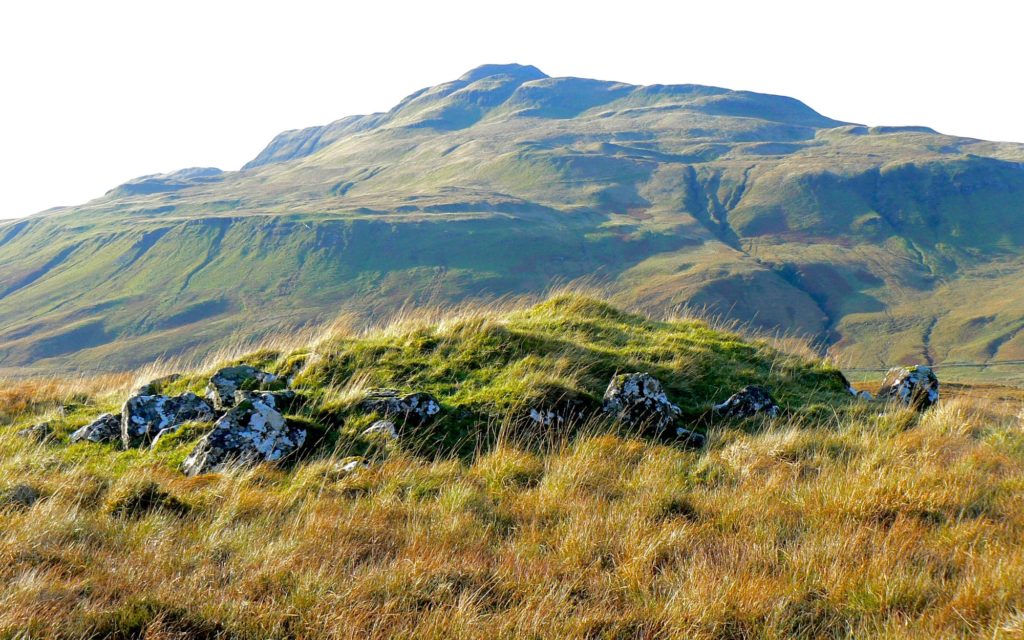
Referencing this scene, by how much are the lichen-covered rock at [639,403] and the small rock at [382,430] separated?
286 cm

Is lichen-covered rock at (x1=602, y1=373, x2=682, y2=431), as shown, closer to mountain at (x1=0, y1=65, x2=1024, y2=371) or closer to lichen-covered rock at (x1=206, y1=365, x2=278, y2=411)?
lichen-covered rock at (x1=206, y1=365, x2=278, y2=411)

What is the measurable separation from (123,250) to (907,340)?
7150 inches

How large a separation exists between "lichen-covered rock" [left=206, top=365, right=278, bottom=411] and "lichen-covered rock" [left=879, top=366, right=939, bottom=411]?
10.1 metres

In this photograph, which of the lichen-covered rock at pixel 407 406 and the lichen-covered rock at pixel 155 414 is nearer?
the lichen-covered rock at pixel 407 406

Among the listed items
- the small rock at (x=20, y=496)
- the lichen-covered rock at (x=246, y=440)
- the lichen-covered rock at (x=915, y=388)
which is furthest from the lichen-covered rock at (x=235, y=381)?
the lichen-covered rock at (x=915, y=388)

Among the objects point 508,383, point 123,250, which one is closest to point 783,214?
point 123,250

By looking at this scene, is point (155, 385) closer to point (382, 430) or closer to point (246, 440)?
point (246, 440)

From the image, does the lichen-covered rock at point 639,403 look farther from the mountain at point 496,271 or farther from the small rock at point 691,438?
the mountain at point 496,271

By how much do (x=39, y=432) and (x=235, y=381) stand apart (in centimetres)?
255

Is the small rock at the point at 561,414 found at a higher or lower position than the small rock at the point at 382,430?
lower

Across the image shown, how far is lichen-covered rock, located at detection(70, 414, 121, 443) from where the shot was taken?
28.9ft

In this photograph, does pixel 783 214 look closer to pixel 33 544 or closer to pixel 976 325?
pixel 976 325

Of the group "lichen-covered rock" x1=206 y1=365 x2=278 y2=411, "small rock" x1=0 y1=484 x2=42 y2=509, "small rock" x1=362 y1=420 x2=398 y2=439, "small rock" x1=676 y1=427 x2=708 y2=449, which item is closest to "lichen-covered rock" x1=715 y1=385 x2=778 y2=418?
"small rock" x1=676 y1=427 x2=708 y2=449

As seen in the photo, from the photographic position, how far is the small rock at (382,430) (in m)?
7.96
